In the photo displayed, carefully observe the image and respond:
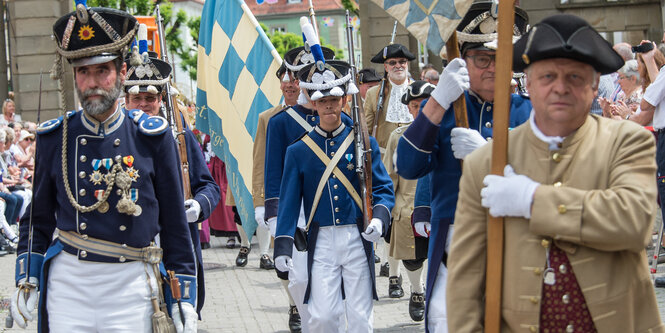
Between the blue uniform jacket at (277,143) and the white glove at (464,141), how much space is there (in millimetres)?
2595

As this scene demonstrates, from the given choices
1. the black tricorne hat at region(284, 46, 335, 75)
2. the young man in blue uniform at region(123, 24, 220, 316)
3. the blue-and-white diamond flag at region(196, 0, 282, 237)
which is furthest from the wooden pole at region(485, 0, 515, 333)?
the blue-and-white diamond flag at region(196, 0, 282, 237)

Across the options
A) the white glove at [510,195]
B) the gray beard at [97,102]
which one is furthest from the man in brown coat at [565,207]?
the gray beard at [97,102]

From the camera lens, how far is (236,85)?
10328mm

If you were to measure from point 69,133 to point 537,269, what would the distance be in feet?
7.69

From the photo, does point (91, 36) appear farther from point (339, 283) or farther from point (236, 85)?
point (236, 85)

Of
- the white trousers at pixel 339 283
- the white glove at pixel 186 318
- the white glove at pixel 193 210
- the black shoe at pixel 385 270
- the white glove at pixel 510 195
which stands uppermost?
the white glove at pixel 510 195

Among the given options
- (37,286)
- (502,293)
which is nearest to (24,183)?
(37,286)

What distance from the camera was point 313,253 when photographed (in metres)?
6.36

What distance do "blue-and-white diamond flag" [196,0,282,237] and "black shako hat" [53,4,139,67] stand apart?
538 cm

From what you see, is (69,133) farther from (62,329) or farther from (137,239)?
(62,329)

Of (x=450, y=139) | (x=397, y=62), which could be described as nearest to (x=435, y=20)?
(x=450, y=139)

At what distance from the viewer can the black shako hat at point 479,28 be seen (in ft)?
15.5

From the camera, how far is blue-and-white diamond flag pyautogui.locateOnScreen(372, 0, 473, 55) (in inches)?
171

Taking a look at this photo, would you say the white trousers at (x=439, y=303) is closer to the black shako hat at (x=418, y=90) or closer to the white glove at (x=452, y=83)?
the white glove at (x=452, y=83)
